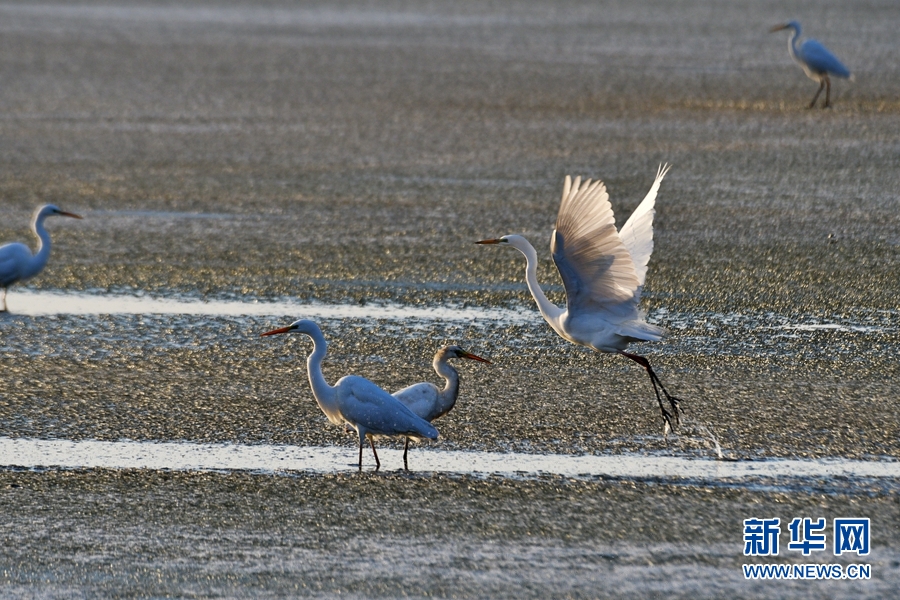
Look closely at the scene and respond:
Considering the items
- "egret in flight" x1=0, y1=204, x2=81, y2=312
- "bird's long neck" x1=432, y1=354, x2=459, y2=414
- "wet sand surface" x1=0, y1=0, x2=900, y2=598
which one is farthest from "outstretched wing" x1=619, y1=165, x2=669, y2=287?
"egret in flight" x1=0, y1=204, x2=81, y2=312

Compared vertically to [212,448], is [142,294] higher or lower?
higher

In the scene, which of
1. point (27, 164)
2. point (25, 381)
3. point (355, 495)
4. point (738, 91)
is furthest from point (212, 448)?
point (738, 91)

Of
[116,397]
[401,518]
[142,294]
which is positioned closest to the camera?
[401,518]

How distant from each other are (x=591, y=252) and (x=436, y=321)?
85.2 inches

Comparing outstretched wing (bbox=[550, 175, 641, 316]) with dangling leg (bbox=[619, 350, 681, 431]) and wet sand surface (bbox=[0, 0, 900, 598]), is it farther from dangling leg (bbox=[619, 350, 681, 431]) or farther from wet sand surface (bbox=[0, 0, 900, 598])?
wet sand surface (bbox=[0, 0, 900, 598])

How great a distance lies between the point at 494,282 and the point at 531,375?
2.34 meters

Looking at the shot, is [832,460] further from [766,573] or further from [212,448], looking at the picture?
[212,448]

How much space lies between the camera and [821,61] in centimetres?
2089

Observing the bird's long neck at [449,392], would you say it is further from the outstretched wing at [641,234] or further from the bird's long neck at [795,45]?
the bird's long neck at [795,45]

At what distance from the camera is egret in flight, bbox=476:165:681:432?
704 cm

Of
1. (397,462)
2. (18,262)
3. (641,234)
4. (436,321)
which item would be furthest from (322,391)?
(18,262)

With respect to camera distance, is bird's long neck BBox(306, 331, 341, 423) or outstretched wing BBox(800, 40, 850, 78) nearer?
bird's long neck BBox(306, 331, 341, 423)

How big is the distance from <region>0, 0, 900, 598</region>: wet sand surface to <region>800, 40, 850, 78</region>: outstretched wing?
0.58 m

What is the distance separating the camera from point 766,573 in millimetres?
5246
